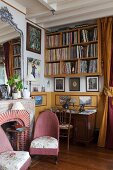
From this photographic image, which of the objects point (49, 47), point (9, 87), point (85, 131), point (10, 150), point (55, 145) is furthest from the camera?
point (49, 47)

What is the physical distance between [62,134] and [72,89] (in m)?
1.21

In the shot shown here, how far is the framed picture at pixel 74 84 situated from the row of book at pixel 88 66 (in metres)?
0.44

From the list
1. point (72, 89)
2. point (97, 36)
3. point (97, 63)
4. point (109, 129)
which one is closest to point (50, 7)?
point (97, 36)

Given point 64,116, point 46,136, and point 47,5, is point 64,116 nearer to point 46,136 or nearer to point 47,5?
point 46,136

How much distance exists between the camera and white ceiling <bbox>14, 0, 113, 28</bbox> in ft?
12.9

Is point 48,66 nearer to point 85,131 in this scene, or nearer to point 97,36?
point 97,36

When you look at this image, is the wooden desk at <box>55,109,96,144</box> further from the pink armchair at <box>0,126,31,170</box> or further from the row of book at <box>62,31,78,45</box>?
the pink armchair at <box>0,126,31,170</box>

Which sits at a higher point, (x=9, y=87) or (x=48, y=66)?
(x=48, y=66)

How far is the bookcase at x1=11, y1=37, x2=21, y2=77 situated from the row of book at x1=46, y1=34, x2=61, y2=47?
125 cm

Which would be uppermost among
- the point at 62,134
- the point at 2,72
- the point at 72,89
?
the point at 2,72

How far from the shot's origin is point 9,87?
386 centimetres

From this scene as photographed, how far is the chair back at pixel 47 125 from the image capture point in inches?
157

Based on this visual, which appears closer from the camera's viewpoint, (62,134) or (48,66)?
(62,134)

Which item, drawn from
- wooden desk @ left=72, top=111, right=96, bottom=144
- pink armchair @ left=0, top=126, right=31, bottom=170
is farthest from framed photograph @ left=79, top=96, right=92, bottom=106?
pink armchair @ left=0, top=126, right=31, bottom=170
